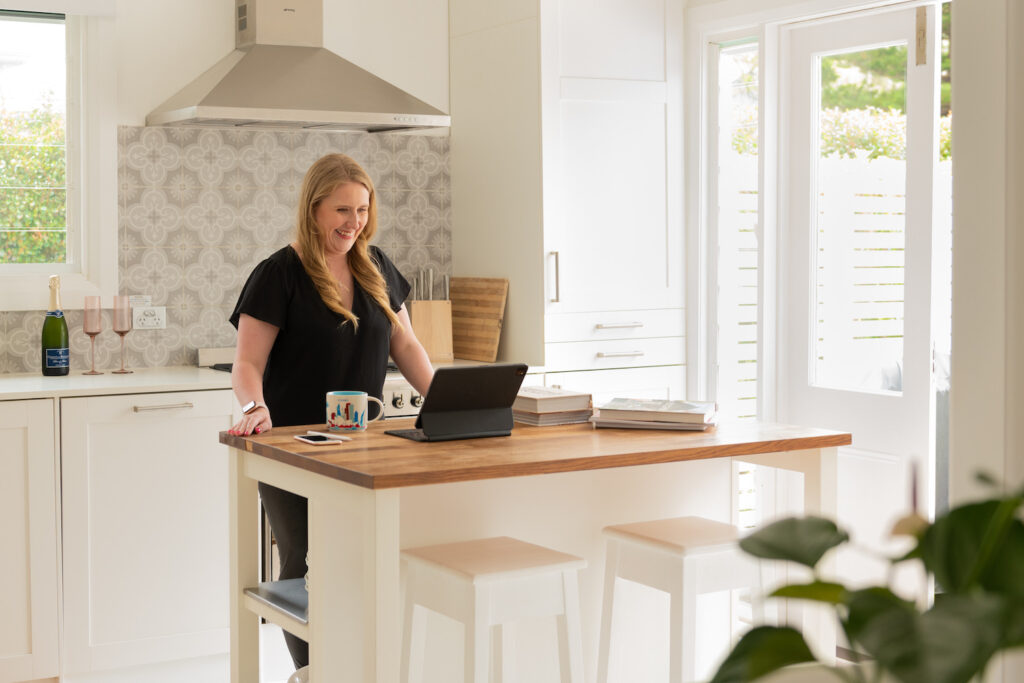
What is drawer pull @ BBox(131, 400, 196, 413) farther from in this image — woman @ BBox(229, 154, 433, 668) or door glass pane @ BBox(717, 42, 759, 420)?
door glass pane @ BBox(717, 42, 759, 420)

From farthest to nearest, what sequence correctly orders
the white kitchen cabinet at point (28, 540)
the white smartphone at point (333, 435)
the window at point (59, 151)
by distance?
the window at point (59, 151), the white kitchen cabinet at point (28, 540), the white smartphone at point (333, 435)

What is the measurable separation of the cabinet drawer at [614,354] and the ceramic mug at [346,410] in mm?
1610

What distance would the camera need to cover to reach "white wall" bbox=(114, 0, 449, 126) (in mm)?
4207

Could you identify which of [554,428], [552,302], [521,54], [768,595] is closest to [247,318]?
[554,428]

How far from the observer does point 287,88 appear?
404 cm

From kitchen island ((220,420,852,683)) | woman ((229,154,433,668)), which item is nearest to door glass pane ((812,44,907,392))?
kitchen island ((220,420,852,683))

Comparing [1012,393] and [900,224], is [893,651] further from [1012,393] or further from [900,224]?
[900,224]

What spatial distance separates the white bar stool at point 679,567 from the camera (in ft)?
8.43

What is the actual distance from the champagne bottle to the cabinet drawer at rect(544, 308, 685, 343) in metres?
1.67

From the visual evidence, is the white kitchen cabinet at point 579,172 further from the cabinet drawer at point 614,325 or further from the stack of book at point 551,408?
the stack of book at point 551,408

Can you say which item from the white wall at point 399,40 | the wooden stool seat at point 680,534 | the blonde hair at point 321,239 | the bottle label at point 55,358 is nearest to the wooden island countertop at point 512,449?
the wooden stool seat at point 680,534

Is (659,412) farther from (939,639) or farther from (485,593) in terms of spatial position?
(939,639)

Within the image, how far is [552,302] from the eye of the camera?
4281mm

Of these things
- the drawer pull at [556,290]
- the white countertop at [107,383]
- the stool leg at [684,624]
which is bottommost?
the stool leg at [684,624]
